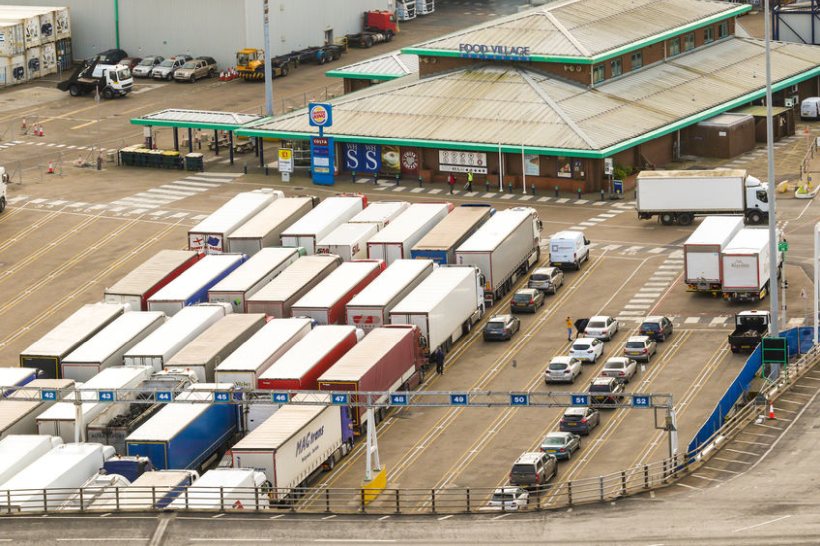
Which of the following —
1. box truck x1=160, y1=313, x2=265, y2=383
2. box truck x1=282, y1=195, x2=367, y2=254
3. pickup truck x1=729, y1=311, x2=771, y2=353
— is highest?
box truck x1=282, y1=195, x2=367, y2=254

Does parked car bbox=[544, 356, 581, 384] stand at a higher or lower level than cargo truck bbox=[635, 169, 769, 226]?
lower

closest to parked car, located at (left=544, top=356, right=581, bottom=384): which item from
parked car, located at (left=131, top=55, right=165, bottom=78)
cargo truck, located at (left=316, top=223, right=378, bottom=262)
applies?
cargo truck, located at (left=316, top=223, right=378, bottom=262)

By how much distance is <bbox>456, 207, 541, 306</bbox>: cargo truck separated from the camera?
126 metres

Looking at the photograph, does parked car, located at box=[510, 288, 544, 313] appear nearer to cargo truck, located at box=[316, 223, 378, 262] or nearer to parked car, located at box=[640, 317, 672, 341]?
parked car, located at box=[640, 317, 672, 341]

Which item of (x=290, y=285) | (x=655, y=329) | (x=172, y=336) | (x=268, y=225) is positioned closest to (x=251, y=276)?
(x=290, y=285)

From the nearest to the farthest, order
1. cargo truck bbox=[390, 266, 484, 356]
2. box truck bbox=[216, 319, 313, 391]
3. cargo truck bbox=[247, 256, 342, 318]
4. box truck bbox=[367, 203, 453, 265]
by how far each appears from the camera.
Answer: box truck bbox=[216, 319, 313, 391], cargo truck bbox=[390, 266, 484, 356], cargo truck bbox=[247, 256, 342, 318], box truck bbox=[367, 203, 453, 265]

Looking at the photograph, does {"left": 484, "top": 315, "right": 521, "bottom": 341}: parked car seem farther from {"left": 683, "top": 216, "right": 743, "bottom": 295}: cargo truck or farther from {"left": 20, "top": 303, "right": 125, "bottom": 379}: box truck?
{"left": 20, "top": 303, "right": 125, "bottom": 379}: box truck

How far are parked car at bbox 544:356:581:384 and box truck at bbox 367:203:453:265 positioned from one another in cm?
1989

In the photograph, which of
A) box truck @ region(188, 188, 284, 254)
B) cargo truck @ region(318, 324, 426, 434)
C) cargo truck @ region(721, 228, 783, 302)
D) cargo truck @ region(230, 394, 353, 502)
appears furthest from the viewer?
box truck @ region(188, 188, 284, 254)

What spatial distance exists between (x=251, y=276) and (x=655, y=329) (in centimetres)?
2535

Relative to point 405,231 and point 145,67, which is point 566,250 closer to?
point 405,231

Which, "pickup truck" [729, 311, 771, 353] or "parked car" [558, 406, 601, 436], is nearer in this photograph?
"parked car" [558, 406, 601, 436]

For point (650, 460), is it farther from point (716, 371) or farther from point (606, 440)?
point (716, 371)

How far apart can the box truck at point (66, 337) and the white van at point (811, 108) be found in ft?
250
